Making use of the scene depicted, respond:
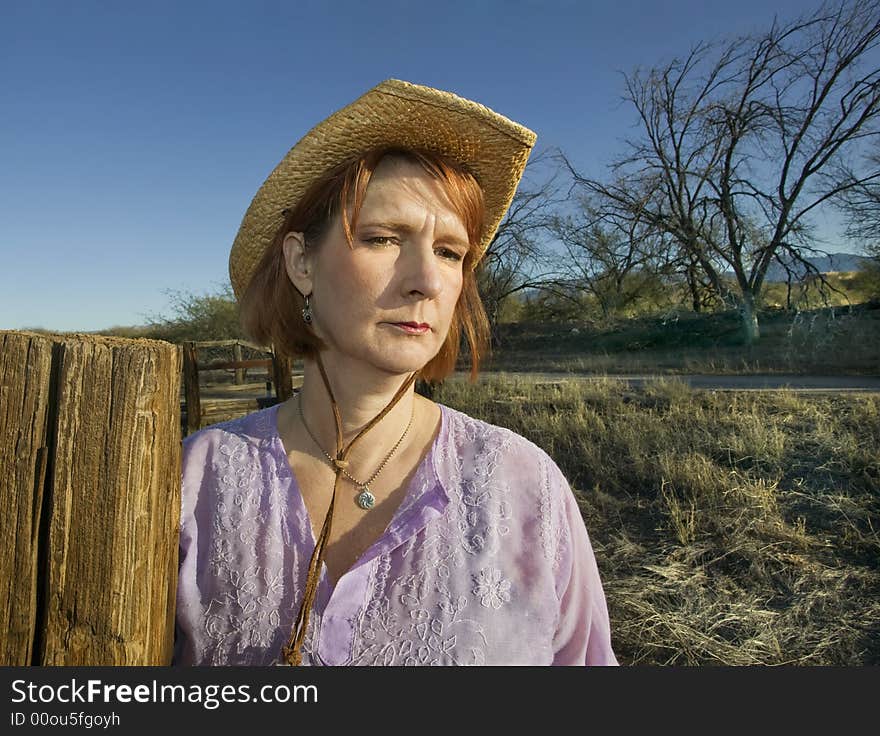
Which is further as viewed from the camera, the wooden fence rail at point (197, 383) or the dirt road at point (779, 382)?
the dirt road at point (779, 382)

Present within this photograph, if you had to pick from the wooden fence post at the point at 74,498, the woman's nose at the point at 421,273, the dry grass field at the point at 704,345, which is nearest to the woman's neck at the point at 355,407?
the woman's nose at the point at 421,273

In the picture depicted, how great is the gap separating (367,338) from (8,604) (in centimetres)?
77

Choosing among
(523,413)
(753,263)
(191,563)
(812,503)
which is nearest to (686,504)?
(812,503)

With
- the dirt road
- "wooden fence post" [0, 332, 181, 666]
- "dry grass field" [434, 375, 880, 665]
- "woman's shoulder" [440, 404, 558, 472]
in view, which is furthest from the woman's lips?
the dirt road

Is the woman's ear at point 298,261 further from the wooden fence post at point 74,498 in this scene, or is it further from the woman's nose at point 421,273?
the wooden fence post at point 74,498

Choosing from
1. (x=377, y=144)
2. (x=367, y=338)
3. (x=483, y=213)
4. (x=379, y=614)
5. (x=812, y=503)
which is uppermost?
(x=377, y=144)

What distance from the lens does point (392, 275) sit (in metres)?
1.34

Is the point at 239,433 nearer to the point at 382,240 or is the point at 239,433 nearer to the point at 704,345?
the point at 382,240

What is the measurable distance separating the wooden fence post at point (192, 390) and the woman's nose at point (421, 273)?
696 centimetres

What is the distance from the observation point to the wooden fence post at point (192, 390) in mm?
7734

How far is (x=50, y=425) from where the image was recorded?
3.17ft

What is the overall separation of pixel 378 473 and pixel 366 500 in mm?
89

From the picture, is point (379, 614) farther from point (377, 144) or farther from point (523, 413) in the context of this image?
point (523, 413)

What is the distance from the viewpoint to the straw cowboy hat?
1.40 m
